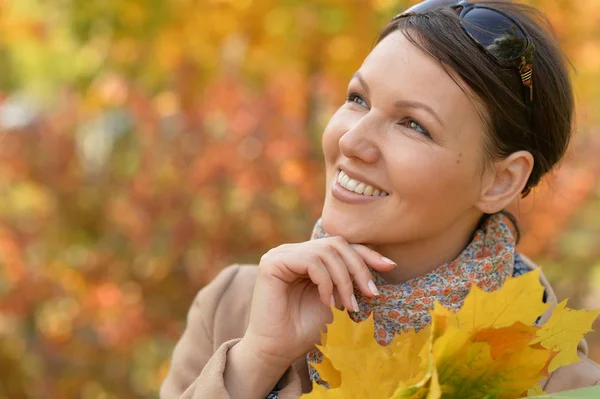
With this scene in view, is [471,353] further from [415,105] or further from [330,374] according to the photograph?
[415,105]

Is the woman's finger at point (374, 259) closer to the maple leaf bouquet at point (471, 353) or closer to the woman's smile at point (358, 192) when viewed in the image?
the woman's smile at point (358, 192)

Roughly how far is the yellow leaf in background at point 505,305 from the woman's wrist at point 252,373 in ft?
1.94

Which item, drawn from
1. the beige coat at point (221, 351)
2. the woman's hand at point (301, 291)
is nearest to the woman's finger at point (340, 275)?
the woman's hand at point (301, 291)

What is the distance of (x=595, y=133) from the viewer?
5.53m

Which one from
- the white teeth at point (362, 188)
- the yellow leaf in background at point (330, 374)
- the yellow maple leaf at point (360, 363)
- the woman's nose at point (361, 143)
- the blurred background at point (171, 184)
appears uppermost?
the woman's nose at point (361, 143)

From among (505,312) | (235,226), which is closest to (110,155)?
(235,226)

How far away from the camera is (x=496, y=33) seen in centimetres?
164

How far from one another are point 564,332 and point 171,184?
287 centimetres

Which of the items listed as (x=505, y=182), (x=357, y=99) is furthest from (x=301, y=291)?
(x=505, y=182)

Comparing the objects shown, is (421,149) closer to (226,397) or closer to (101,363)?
(226,397)

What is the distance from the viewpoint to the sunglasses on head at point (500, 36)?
64.4 inches

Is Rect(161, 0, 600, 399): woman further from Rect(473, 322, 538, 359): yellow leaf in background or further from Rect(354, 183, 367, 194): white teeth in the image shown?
Rect(473, 322, 538, 359): yellow leaf in background

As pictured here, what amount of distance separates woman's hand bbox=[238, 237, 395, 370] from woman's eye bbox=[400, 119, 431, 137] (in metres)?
0.29

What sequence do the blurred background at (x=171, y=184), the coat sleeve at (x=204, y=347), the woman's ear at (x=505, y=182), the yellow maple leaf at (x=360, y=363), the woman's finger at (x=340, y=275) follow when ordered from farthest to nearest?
the blurred background at (x=171, y=184)
the woman's ear at (x=505, y=182)
the coat sleeve at (x=204, y=347)
the woman's finger at (x=340, y=275)
the yellow maple leaf at (x=360, y=363)
